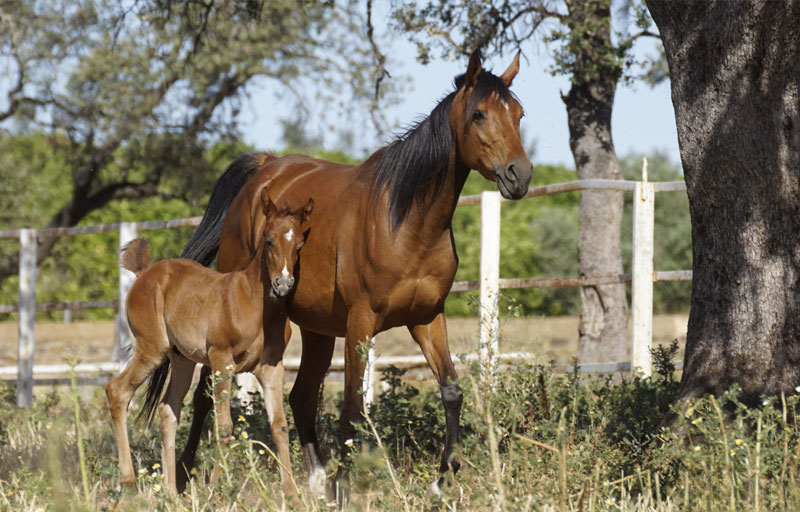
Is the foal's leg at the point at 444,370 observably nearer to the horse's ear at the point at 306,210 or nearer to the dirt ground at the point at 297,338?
the horse's ear at the point at 306,210

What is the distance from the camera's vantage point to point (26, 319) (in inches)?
367

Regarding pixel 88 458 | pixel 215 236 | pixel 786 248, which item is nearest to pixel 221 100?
pixel 215 236

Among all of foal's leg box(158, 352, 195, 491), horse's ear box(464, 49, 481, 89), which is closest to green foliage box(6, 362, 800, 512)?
foal's leg box(158, 352, 195, 491)

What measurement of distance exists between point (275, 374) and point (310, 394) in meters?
0.90

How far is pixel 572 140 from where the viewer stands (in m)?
10.1

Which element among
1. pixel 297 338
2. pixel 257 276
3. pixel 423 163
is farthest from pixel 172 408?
pixel 297 338

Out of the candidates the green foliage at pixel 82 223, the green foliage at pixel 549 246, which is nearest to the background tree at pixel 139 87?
the green foliage at pixel 82 223

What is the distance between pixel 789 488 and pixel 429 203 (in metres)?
2.19

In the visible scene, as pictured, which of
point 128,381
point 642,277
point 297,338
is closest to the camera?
point 128,381

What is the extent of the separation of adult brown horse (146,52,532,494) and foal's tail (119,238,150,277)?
90 cm

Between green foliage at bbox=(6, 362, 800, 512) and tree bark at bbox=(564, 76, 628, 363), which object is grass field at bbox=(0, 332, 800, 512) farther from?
tree bark at bbox=(564, 76, 628, 363)

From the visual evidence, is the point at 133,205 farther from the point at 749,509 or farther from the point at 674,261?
the point at 749,509

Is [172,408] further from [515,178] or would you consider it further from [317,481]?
[515,178]

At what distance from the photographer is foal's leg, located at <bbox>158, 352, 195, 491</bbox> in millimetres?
4996
